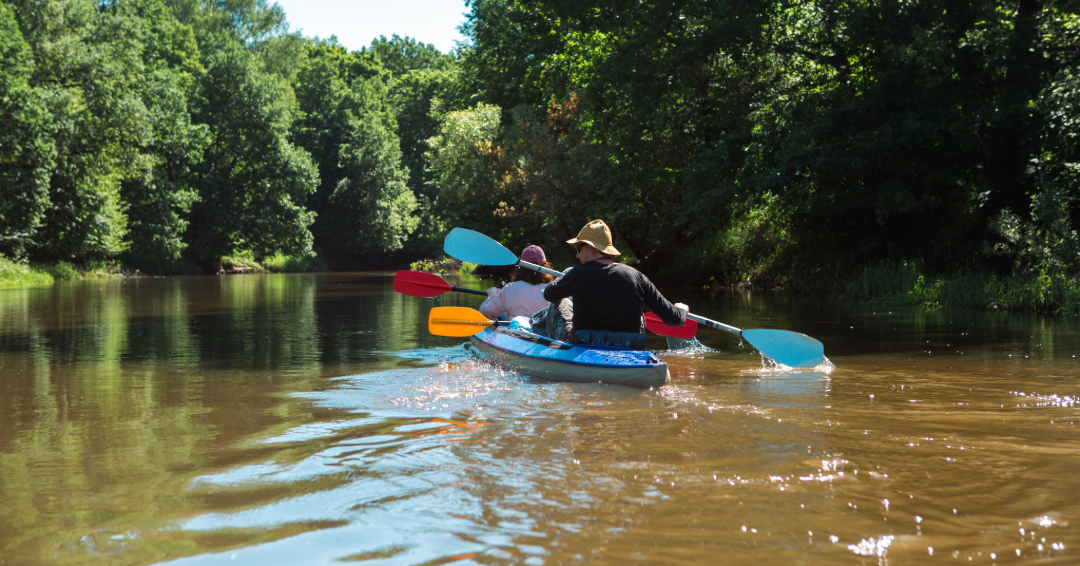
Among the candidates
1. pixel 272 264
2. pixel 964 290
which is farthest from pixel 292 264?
pixel 964 290

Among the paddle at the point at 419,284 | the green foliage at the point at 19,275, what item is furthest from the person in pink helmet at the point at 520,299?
the green foliage at the point at 19,275

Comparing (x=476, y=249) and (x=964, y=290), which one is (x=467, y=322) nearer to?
(x=476, y=249)

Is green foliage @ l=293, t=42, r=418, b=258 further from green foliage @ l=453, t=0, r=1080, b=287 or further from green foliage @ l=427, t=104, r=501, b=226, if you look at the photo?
green foliage @ l=453, t=0, r=1080, b=287

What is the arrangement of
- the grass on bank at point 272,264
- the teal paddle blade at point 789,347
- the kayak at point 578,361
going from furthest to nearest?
the grass on bank at point 272,264
the teal paddle blade at point 789,347
the kayak at point 578,361

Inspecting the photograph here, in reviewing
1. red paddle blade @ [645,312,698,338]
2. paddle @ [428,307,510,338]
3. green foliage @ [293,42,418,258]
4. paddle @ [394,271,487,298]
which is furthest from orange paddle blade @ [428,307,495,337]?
green foliage @ [293,42,418,258]

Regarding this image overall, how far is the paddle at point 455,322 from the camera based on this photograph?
8.92m

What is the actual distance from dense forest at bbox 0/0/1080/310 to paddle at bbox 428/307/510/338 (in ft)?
28.5

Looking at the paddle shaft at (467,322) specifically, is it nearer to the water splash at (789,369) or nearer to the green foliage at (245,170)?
the water splash at (789,369)

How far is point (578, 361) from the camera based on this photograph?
22.0 ft

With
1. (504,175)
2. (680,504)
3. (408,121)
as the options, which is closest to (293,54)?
(408,121)

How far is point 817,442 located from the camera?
4.33 meters

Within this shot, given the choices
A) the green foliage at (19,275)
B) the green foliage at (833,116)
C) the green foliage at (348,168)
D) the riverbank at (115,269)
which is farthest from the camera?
the green foliage at (348,168)

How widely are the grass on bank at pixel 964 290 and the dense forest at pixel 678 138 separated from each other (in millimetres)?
55

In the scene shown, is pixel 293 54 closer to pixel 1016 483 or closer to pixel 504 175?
pixel 504 175
